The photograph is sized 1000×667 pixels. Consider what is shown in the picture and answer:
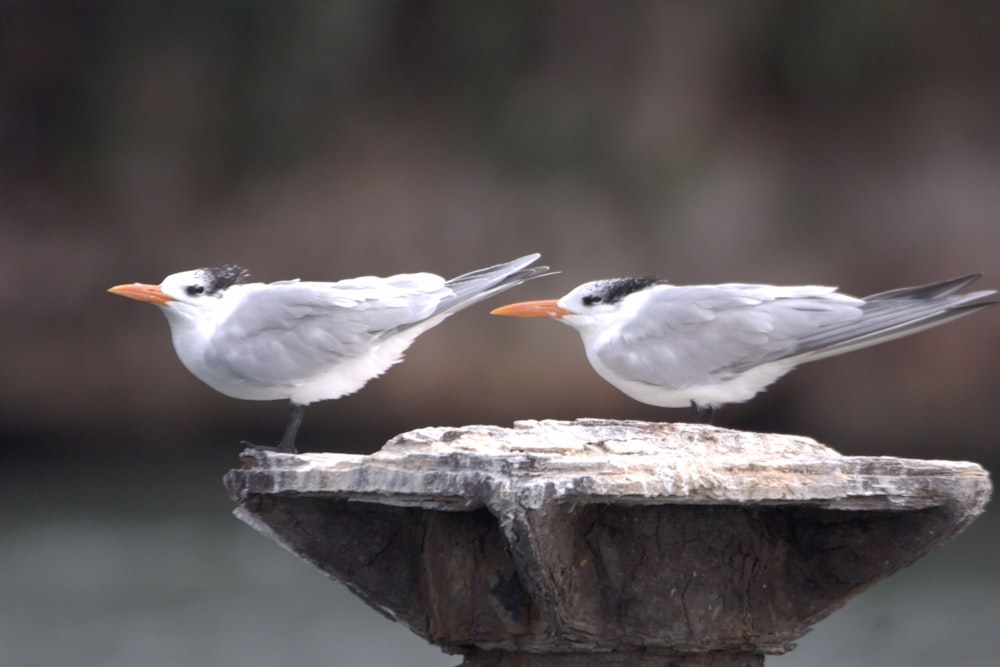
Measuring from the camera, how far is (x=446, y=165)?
5078mm

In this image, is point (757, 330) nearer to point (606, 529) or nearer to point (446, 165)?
point (606, 529)

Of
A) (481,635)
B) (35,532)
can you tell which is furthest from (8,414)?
(481,635)

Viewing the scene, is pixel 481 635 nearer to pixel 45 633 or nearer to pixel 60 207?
pixel 45 633

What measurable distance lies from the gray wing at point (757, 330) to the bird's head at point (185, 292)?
835 millimetres

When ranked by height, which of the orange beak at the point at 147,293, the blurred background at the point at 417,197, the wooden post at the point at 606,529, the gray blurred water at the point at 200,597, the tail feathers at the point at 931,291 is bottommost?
the wooden post at the point at 606,529

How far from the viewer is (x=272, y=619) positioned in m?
4.86

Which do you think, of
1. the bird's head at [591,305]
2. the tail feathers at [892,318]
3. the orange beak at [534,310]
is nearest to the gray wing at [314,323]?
the orange beak at [534,310]

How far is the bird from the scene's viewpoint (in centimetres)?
302

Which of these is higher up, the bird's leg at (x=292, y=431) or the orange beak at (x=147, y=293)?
the orange beak at (x=147, y=293)

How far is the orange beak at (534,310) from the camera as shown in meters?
3.28

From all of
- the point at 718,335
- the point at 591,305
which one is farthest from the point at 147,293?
the point at 718,335

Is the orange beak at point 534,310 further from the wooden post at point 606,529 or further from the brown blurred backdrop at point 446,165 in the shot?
the brown blurred backdrop at point 446,165

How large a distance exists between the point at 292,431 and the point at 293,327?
0.21m

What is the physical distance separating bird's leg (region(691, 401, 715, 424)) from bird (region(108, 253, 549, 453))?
55 cm
